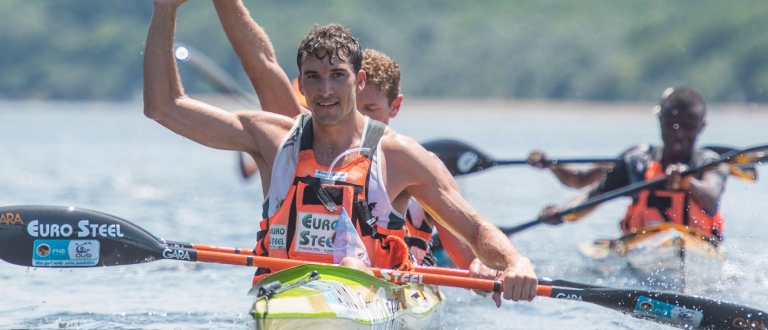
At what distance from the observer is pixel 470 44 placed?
69.2 metres

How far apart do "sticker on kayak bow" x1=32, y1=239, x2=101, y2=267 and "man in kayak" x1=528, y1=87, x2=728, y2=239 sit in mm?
4804

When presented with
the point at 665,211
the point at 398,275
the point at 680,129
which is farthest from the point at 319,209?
the point at 680,129

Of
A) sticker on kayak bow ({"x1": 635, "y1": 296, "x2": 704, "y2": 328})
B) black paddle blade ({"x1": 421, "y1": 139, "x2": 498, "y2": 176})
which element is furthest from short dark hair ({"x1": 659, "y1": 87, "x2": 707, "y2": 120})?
sticker on kayak bow ({"x1": 635, "y1": 296, "x2": 704, "y2": 328})

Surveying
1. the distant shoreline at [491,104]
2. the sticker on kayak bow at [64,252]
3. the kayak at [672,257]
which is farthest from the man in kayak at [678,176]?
the distant shoreline at [491,104]

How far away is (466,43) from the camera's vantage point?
69.6 meters

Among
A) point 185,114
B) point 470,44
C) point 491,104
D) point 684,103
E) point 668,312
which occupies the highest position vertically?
point 470,44

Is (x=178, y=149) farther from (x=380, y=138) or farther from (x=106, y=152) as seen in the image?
(x=380, y=138)

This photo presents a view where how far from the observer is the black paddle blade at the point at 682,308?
592 cm

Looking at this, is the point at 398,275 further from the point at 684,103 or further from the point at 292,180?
the point at 684,103

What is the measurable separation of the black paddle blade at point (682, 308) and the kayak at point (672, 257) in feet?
8.12

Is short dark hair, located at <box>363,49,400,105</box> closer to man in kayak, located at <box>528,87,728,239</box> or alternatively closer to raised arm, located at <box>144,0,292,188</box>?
raised arm, located at <box>144,0,292,188</box>

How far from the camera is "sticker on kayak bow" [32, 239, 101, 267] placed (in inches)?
234

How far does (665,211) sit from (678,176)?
0.54m

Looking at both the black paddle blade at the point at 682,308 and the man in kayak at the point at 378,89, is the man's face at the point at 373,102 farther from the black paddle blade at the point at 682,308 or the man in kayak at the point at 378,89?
the black paddle blade at the point at 682,308
